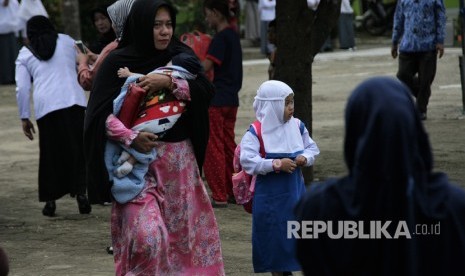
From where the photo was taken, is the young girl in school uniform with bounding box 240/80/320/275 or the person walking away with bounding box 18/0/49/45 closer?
the young girl in school uniform with bounding box 240/80/320/275

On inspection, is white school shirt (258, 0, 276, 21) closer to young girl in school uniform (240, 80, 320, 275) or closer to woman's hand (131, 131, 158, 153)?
young girl in school uniform (240, 80, 320, 275)

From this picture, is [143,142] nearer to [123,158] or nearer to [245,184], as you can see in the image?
[123,158]

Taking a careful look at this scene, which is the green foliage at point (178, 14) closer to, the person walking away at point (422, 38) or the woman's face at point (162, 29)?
the person walking away at point (422, 38)

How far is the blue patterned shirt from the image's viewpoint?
611 inches

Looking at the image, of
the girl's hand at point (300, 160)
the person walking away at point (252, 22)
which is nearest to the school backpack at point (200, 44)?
the girl's hand at point (300, 160)

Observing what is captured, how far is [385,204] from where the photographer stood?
3.52 m

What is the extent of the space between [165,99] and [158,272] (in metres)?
0.94

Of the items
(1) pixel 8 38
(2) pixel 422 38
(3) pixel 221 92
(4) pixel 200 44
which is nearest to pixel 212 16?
(4) pixel 200 44

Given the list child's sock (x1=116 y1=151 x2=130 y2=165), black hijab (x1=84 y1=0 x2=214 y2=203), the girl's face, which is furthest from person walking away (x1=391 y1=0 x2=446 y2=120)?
child's sock (x1=116 y1=151 x2=130 y2=165)

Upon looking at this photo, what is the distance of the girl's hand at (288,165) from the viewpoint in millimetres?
7660

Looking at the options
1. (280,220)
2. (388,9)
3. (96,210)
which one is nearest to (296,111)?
(96,210)

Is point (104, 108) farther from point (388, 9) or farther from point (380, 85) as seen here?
point (388, 9)

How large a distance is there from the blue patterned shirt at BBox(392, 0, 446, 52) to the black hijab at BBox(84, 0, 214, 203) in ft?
28.4

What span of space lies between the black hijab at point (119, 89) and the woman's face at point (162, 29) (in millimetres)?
30
